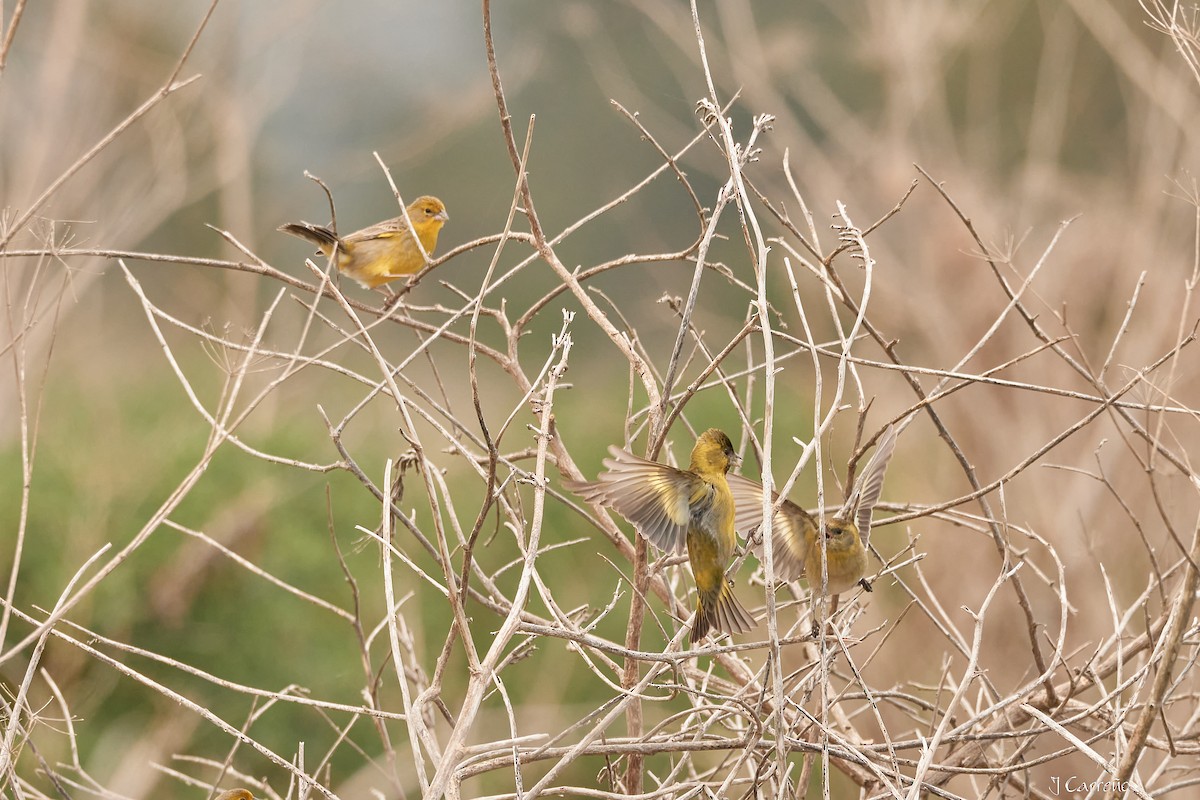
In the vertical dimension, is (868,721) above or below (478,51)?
below

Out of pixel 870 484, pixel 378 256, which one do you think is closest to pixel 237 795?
pixel 870 484

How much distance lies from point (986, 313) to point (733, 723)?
16.9 ft

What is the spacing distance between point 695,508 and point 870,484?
0.35m

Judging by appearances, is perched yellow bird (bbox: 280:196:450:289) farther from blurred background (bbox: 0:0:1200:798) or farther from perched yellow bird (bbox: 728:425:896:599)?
perched yellow bird (bbox: 728:425:896:599)

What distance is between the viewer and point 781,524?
2631 millimetres

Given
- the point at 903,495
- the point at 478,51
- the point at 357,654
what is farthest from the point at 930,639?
the point at 478,51

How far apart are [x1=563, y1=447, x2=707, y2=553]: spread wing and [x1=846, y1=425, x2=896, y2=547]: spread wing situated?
1.05 feet

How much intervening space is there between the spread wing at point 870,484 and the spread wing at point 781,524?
0.11 metres

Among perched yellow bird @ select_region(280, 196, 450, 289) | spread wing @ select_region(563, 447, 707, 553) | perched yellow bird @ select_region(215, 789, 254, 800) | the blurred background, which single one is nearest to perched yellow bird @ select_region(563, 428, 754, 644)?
spread wing @ select_region(563, 447, 707, 553)

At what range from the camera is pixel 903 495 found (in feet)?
25.9

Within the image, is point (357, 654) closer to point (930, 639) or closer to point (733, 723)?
point (930, 639)

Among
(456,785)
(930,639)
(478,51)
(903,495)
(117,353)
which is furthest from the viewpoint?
(478,51)

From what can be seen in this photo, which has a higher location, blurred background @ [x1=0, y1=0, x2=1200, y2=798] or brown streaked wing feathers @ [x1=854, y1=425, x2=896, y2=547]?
brown streaked wing feathers @ [x1=854, y1=425, x2=896, y2=547]

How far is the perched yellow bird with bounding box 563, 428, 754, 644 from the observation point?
2268 mm
